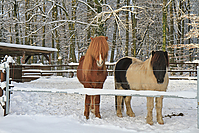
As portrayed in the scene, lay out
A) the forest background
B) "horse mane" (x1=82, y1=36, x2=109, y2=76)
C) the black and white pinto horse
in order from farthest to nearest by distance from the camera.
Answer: the forest background → "horse mane" (x1=82, y1=36, x2=109, y2=76) → the black and white pinto horse

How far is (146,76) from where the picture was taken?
11.8 feet

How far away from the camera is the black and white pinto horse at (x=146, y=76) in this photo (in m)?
3.45

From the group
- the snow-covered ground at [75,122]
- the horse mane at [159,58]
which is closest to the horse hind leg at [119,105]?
the snow-covered ground at [75,122]

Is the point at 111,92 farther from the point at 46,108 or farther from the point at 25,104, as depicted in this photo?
the point at 25,104

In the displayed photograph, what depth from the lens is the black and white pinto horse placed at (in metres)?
3.45

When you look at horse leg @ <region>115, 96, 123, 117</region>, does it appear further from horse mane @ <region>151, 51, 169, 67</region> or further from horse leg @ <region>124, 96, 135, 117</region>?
horse mane @ <region>151, 51, 169, 67</region>

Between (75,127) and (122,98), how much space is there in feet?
4.90

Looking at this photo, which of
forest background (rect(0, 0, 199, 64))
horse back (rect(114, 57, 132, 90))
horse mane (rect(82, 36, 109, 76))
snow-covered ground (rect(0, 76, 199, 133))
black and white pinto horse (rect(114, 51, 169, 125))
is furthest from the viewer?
forest background (rect(0, 0, 199, 64))

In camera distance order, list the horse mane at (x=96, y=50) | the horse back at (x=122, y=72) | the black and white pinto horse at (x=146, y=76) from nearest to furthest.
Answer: the black and white pinto horse at (x=146, y=76) → the horse mane at (x=96, y=50) → the horse back at (x=122, y=72)

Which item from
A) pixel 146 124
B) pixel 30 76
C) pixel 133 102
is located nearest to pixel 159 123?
pixel 146 124

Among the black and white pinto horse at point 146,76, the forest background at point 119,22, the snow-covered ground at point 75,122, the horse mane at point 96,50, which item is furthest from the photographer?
the forest background at point 119,22

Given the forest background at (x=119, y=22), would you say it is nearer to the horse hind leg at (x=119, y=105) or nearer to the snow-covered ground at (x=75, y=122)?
the horse hind leg at (x=119, y=105)

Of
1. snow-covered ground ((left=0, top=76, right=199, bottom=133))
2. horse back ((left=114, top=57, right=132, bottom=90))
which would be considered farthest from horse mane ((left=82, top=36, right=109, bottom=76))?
snow-covered ground ((left=0, top=76, right=199, bottom=133))

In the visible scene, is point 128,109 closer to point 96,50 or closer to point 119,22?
point 96,50
